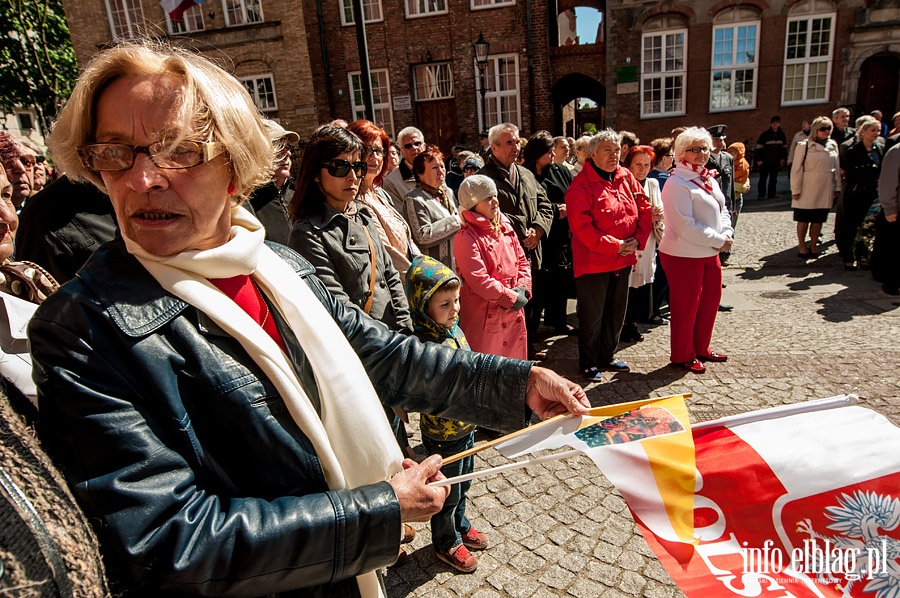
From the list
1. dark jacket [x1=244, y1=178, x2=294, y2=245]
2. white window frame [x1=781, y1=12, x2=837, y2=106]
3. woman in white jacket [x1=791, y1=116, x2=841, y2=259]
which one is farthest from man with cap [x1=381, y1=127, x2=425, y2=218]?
white window frame [x1=781, y1=12, x2=837, y2=106]

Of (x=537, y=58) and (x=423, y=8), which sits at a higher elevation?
(x=423, y=8)

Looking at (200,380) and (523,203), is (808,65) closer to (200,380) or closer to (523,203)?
(523,203)

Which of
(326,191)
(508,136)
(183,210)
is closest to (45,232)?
(326,191)

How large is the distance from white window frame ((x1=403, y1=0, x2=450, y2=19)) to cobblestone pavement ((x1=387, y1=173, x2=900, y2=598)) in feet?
51.1

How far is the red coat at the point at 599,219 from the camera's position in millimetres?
4773

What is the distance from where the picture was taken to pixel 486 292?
12.8ft

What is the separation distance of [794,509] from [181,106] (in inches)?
71.0

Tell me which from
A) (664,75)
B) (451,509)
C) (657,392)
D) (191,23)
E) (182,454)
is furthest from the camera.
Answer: (191,23)

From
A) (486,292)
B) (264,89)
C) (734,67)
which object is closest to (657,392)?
(486,292)

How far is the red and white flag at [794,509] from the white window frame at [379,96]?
68.9 feet

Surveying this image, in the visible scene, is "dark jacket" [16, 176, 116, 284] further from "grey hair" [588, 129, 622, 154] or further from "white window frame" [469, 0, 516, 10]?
"white window frame" [469, 0, 516, 10]

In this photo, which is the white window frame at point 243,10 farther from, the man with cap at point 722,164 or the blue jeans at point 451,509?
the blue jeans at point 451,509

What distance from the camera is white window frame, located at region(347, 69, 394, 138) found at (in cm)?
2117

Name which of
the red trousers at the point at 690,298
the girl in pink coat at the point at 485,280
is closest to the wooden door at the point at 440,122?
the red trousers at the point at 690,298
